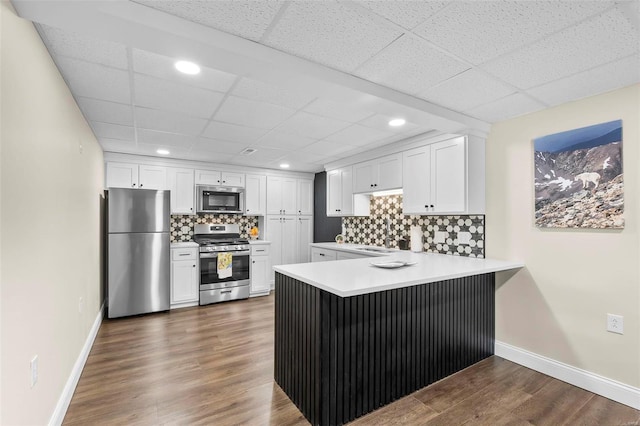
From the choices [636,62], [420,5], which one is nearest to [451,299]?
[636,62]

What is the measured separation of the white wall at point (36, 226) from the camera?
129 centimetres

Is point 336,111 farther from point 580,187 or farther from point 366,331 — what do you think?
point 580,187

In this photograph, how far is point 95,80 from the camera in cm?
221

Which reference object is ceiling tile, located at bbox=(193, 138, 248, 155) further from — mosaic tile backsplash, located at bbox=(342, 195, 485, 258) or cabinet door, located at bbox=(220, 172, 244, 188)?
mosaic tile backsplash, located at bbox=(342, 195, 485, 258)

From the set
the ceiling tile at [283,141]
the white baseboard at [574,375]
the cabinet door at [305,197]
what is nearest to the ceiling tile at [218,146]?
the ceiling tile at [283,141]

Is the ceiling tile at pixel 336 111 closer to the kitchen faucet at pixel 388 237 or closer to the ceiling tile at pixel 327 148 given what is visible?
the ceiling tile at pixel 327 148

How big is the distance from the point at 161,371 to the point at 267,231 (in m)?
3.34

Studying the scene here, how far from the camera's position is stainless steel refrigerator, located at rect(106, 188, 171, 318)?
401 centimetres

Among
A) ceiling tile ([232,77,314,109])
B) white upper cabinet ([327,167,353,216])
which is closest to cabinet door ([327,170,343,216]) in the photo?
white upper cabinet ([327,167,353,216])

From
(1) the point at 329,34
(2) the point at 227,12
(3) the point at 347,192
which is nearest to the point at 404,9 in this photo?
(1) the point at 329,34

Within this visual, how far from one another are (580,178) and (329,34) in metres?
2.24

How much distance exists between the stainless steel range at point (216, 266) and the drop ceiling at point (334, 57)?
2.31 m

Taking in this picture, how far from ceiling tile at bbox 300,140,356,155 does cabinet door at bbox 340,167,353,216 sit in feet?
1.45

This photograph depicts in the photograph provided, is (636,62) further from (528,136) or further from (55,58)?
(55,58)
